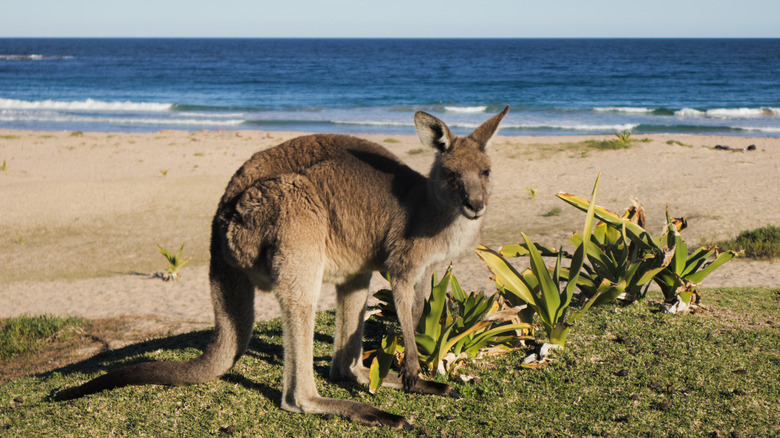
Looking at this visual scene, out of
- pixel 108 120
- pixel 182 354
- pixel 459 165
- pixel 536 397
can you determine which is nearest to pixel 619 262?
pixel 536 397

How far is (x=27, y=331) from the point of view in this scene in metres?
7.09

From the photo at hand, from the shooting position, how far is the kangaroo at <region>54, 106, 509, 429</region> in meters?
3.71

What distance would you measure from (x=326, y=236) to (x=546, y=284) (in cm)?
164

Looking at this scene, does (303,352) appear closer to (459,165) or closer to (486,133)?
(459,165)

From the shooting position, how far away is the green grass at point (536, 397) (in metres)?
3.86

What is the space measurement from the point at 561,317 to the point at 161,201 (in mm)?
11277

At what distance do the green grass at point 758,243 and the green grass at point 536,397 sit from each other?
399 cm

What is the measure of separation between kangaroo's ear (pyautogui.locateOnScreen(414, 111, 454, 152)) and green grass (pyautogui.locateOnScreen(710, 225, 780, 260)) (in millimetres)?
6413

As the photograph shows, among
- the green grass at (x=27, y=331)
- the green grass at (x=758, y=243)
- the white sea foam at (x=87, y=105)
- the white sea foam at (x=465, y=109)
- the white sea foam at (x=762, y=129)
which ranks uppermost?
the white sea foam at (x=465, y=109)

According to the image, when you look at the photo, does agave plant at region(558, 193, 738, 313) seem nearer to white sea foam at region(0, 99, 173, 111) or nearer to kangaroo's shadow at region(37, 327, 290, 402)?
kangaroo's shadow at region(37, 327, 290, 402)

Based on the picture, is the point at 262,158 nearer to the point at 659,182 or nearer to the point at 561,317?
the point at 561,317

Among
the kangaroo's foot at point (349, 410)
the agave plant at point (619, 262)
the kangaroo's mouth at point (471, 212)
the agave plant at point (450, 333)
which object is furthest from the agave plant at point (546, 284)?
the kangaroo's foot at point (349, 410)

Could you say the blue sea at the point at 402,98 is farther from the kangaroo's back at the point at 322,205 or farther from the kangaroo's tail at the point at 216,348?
the kangaroo's tail at the point at 216,348

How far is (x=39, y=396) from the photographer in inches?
180
